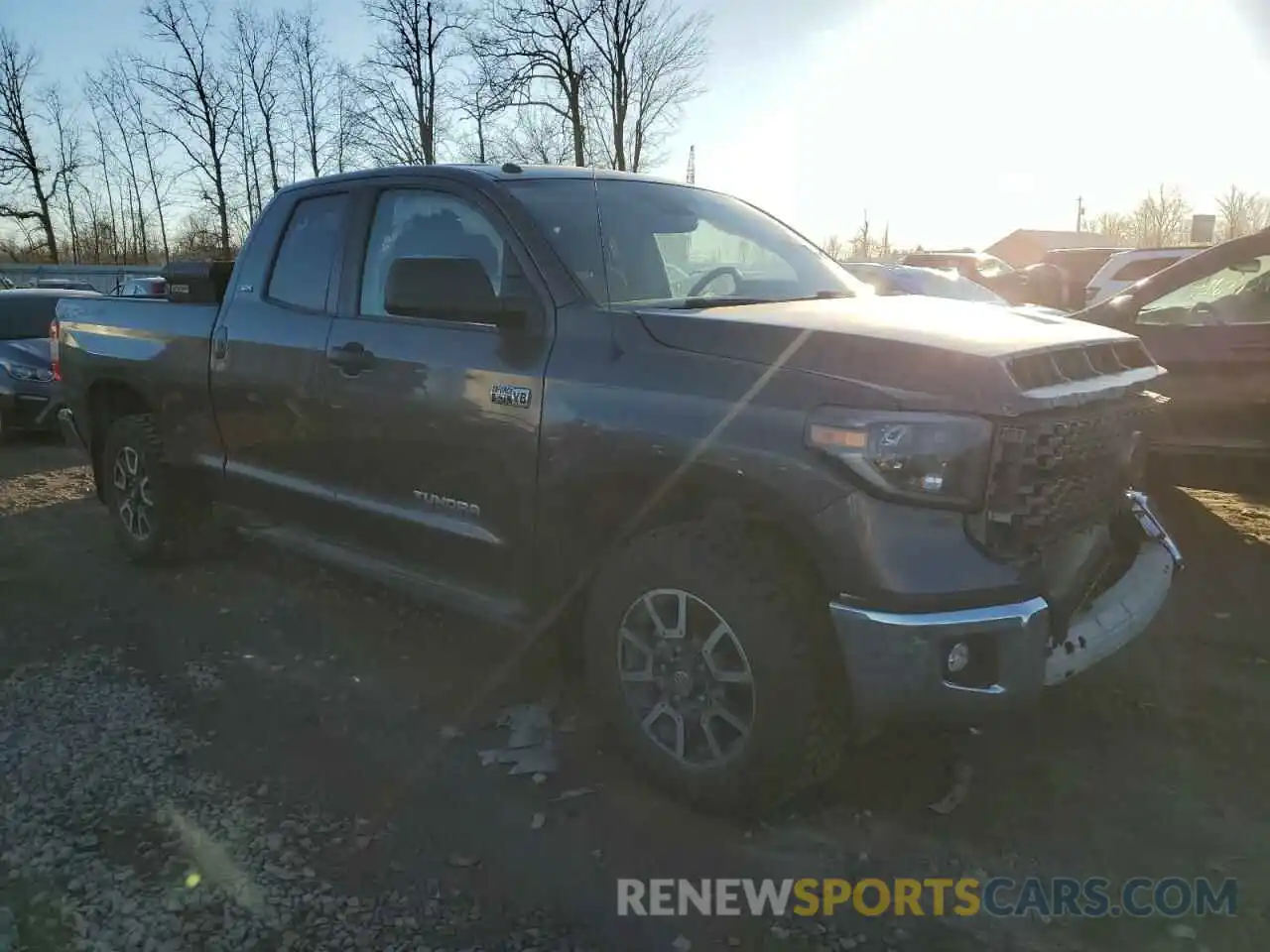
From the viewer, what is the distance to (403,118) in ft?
97.9

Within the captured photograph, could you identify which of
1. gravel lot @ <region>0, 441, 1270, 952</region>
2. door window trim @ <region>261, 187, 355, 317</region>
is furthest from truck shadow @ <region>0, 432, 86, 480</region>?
door window trim @ <region>261, 187, 355, 317</region>

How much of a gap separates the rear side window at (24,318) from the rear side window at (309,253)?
288 inches

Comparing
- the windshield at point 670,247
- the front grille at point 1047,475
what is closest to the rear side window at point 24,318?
the windshield at point 670,247

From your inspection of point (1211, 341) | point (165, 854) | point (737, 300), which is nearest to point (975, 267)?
point (1211, 341)

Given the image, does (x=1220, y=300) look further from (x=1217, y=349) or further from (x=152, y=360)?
(x=152, y=360)

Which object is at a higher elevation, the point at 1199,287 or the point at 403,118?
the point at 403,118

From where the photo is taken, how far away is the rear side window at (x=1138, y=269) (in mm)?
11742

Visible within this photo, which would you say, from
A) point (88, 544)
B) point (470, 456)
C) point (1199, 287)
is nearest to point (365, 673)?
point (470, 456)

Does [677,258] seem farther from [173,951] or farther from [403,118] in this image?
[403,118]

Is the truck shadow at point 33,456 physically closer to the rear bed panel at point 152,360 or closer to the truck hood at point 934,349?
the rear bed panel at point 152,360

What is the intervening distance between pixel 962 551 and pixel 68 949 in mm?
2381

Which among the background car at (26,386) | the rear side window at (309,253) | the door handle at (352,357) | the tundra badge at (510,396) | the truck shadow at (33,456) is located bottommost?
the truck shadow at (33,456)

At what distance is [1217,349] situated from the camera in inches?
207

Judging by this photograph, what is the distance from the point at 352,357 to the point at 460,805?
171 cm
